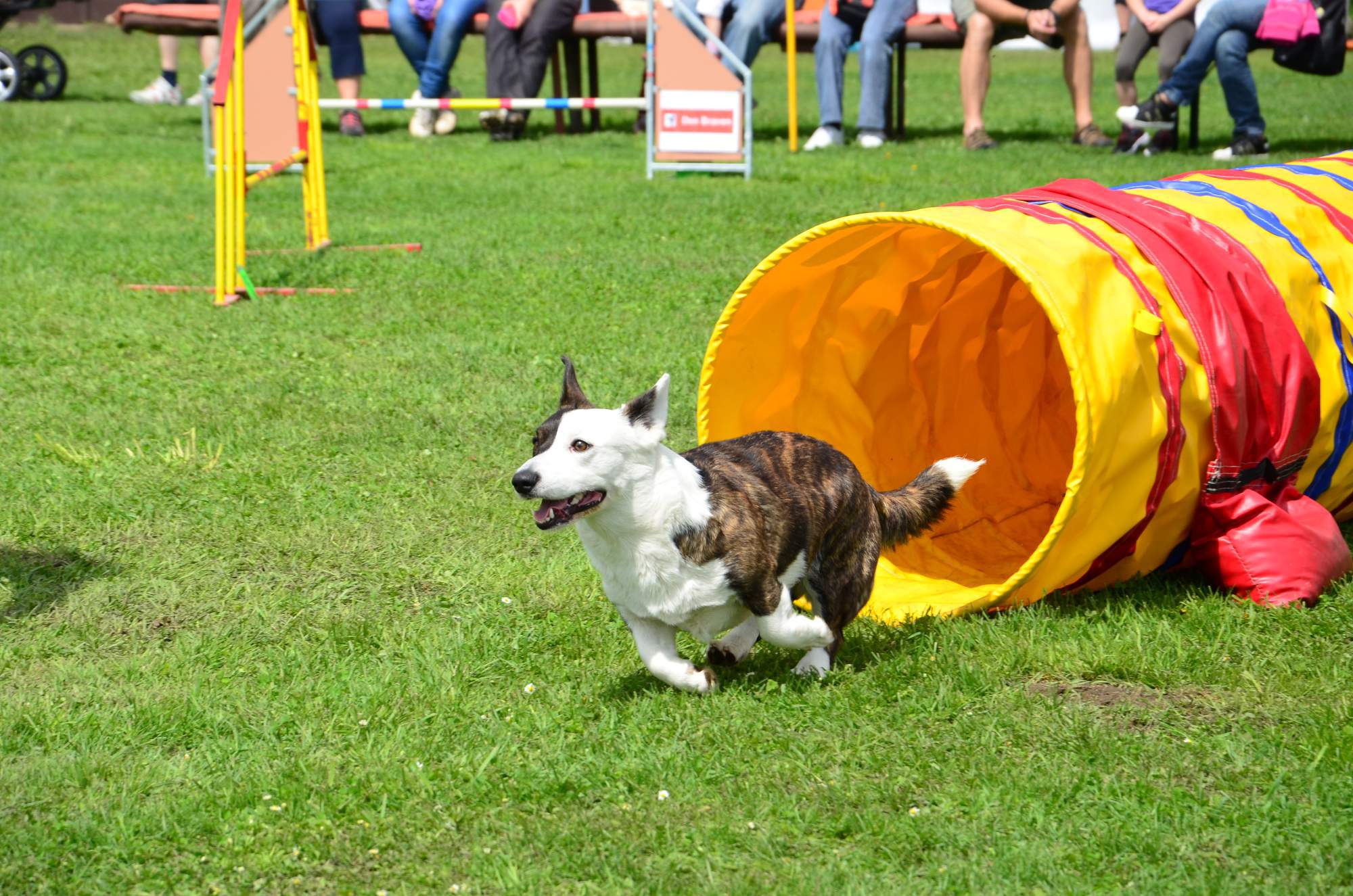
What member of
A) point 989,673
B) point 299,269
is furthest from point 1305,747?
point 299,269

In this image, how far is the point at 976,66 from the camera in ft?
46.2

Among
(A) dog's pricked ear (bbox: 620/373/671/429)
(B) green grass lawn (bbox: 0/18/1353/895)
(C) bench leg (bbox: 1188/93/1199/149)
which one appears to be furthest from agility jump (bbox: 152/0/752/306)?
(A) dog's pricked ear (bbox: 620/373/671/429)

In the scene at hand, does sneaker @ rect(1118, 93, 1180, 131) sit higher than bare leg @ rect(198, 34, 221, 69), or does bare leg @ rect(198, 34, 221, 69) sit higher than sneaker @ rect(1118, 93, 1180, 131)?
bare leg @ rect(198, 34, 221, 69)

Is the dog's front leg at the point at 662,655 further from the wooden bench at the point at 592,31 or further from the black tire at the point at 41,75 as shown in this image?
the black tire at the point at 41,75

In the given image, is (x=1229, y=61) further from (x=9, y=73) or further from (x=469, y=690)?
(x=9, y=73)

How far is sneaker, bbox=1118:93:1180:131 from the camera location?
13398 mm

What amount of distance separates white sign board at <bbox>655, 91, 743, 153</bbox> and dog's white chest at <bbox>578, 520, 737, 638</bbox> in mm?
9812

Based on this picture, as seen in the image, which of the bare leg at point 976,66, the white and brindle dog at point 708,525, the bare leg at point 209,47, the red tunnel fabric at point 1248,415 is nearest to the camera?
the white and brindle dog at point 708,525

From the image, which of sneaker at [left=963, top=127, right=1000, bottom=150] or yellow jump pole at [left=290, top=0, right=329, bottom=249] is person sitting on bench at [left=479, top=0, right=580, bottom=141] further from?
yellow jump pole at [left=290, top=0, right=329, bottom=249]

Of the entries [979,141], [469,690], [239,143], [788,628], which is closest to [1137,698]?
[788,628]

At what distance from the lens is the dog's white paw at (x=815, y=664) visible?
4.47 metres

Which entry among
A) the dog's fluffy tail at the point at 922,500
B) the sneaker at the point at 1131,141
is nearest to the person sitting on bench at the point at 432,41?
the sneaker at the point at 1131,141

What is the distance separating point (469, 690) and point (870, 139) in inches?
444

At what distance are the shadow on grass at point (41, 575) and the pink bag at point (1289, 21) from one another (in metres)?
10.8
